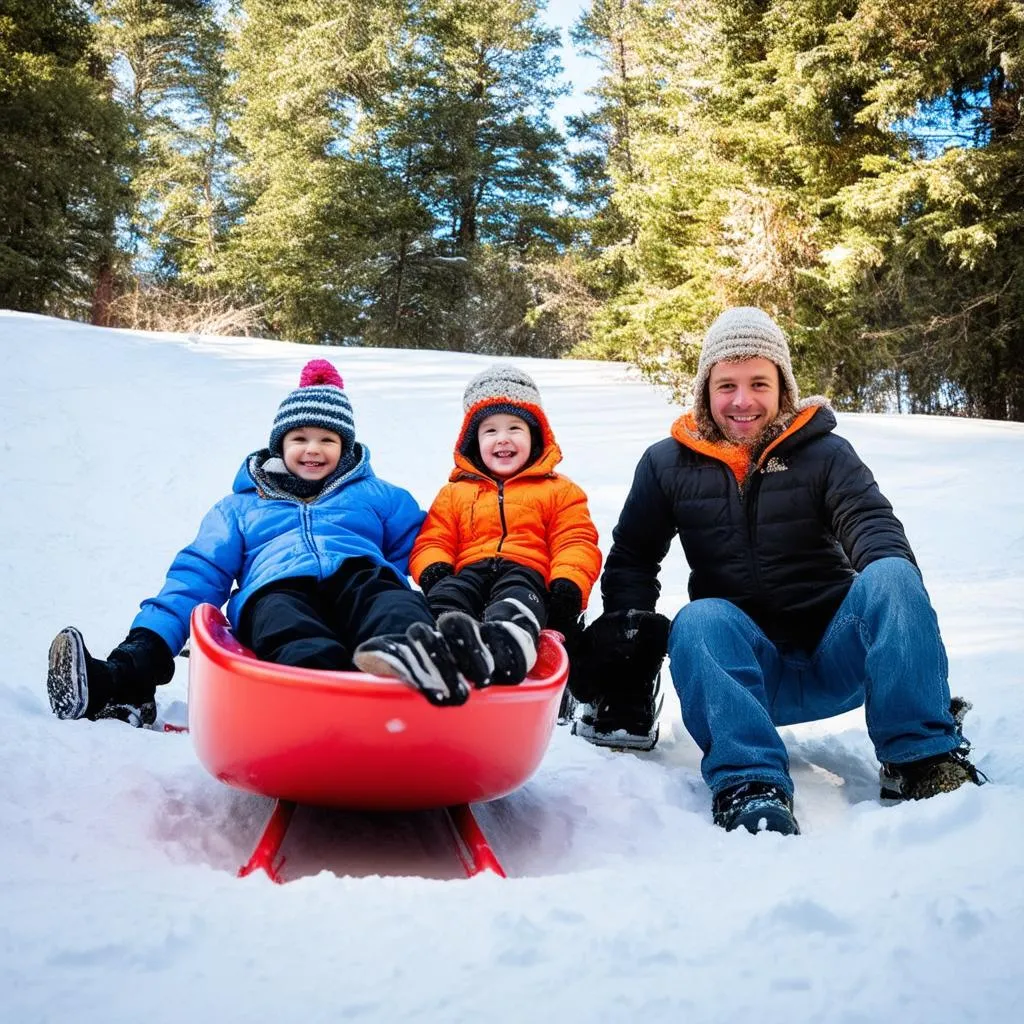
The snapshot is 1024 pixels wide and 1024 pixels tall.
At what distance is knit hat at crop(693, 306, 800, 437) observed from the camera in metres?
2.39

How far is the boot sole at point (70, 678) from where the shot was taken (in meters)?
2.28

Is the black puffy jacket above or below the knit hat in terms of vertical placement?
below

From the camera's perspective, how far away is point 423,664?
159 centimetres

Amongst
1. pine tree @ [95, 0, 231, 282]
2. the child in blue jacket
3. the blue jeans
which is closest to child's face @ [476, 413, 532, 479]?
the child in blue jacket

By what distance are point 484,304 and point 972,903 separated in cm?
1807

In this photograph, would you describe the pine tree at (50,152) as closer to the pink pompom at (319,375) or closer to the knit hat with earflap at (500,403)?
the pink pompom at (319,375)

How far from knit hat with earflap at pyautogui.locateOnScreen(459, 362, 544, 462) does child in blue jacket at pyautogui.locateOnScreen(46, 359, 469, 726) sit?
321 millimetres

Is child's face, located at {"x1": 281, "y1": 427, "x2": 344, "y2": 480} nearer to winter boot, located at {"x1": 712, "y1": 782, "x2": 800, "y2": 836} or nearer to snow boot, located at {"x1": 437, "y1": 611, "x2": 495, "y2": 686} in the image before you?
snow boot, located at {"x1": 437, "y1": 611, "x2": 495, "y2": 686}

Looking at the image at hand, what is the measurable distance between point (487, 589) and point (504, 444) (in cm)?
56

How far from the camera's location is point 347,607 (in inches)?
90.8

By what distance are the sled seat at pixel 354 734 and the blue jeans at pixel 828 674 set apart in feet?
1.49

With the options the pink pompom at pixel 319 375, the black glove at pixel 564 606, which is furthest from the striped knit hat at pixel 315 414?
the black glove at pixel 564 606

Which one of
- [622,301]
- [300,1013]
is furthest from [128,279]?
[300,1013]

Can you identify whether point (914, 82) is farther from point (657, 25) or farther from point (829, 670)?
point (829, 670)
